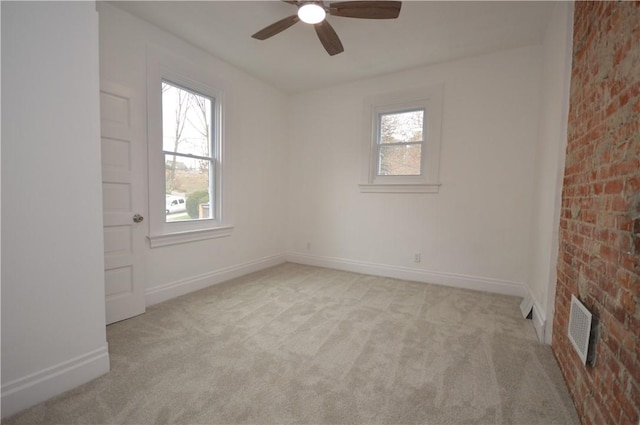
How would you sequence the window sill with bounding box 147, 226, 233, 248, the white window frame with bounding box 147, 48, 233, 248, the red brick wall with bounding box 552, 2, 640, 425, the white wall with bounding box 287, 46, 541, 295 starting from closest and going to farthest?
the red brick wall with bounding box 552, 2, 640, 425 < the white window frame with bounding box 147, 48, 233, 248 < the window sill with bounding box 147, 226, 233, 248 < the white wall with bounding box 287, 46, 541, 295

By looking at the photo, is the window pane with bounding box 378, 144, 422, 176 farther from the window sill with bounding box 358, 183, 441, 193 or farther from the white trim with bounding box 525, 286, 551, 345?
the white trim with bounding box 525, 286, 551, 345

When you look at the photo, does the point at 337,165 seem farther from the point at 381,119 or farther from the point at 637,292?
the point at 637,292

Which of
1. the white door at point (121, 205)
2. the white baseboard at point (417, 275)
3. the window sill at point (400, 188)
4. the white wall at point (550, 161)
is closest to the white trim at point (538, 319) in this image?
the white wall at point (550, 161)

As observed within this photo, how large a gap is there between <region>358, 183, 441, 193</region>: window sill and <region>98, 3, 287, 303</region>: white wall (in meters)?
1.40

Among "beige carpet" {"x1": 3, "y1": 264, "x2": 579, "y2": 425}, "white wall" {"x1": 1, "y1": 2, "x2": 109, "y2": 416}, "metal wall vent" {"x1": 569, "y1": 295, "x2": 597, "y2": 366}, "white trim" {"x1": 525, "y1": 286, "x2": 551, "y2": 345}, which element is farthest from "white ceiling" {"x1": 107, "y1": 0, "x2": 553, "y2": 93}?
"beige carpet" {"x1": 3, "y1": 264, "x2": 579, "y2": 425}

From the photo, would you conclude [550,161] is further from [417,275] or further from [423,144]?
[417,275]

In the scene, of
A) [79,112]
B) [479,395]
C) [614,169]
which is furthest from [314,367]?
[79,112]

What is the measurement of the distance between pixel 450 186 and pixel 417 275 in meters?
1.19

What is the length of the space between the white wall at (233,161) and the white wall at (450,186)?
524 mm

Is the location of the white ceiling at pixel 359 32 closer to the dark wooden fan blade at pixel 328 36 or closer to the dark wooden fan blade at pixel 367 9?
the dark wooden fan blade at pixel 328 36

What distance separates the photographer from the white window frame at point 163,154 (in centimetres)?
260

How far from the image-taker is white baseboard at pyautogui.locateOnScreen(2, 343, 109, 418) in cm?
134

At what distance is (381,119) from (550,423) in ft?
11.0

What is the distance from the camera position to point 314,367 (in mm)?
1746
